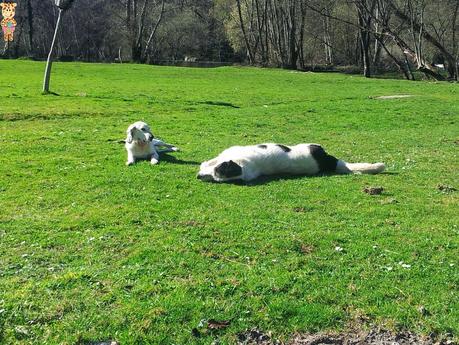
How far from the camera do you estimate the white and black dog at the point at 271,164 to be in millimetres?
9203

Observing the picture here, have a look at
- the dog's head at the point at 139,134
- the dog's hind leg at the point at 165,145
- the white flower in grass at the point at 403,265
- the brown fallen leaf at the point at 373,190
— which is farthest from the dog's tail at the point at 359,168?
Answer: the white flower in grass at the point at 403,265

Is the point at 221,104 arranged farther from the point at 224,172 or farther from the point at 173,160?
the point at 224,172

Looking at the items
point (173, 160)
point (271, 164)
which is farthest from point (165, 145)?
point (271, 164)

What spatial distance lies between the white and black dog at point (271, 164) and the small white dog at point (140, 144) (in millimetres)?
1612

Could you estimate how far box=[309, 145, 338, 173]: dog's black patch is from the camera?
9.98 meters

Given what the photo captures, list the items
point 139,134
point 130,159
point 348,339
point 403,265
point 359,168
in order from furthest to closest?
point 130,159 < point 139,134 < point 359,168 < point 403,265 < point 348,339

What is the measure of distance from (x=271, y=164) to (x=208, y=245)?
3.76 meters

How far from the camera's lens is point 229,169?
9.12 m

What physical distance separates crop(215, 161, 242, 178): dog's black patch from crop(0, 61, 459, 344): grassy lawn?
0.23 meters

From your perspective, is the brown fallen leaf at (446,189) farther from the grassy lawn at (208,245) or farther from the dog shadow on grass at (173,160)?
the dog shadow on grass at (173,160)

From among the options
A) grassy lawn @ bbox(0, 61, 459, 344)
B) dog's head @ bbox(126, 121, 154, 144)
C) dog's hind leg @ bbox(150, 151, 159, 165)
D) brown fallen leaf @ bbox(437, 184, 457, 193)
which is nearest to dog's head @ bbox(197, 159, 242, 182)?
grassy lawn @ bbox(0, 61, 459, 344)

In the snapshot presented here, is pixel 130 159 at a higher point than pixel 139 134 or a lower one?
lower

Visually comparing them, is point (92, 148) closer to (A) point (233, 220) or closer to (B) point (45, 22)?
(A) point (233, 220)

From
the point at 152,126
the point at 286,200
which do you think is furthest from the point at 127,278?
the point at 152,126
